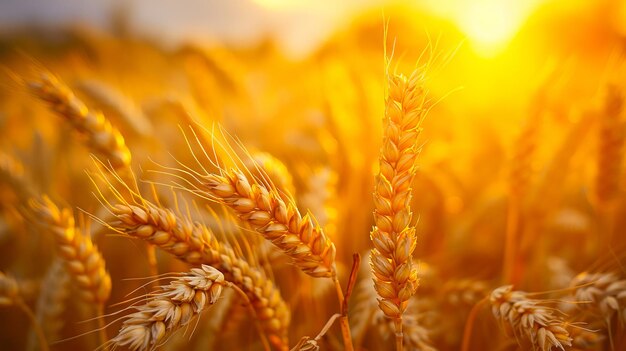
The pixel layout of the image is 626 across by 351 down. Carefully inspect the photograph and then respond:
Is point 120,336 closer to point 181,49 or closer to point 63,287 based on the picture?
point 63,287

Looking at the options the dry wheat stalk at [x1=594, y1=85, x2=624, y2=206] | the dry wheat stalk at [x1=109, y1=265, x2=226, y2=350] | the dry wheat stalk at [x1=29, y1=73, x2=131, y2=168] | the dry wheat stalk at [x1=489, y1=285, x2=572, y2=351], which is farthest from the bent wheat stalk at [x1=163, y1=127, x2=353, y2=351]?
the dry wheat stalk at [x1=594, y1=85, x2=624, y2=206]

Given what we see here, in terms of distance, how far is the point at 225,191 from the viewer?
0.74m

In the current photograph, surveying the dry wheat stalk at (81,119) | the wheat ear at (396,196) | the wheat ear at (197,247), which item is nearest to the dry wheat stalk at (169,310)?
the wheat ear at (197,247)

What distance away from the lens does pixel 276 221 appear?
0.80 m

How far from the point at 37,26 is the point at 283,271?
15.4 metres

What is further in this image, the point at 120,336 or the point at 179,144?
the point at 179,144

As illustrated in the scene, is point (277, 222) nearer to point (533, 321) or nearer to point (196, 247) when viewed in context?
point (196, 247)

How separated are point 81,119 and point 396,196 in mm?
820

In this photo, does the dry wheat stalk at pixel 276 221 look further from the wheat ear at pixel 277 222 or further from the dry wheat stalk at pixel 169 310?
the dry wheat stalk at pixel 169 310

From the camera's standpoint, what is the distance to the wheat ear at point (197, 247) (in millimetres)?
782

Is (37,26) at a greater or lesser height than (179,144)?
greater

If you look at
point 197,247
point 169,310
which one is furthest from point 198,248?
point 169,310

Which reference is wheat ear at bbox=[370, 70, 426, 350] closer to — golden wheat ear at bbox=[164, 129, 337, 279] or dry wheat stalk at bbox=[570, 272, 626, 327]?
golden wheat ear at bbox=[164, 129, 337, 279]

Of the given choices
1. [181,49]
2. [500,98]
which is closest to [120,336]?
[181,49]
